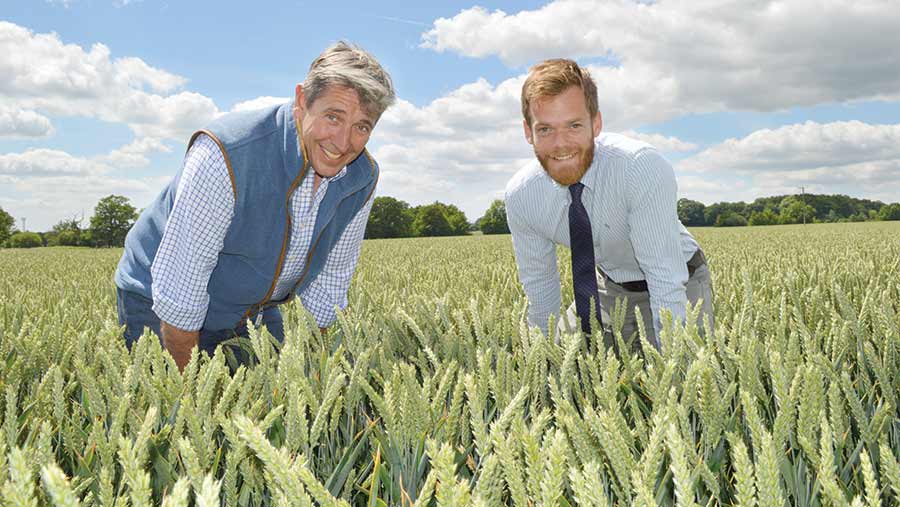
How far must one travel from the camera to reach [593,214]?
9.25ft

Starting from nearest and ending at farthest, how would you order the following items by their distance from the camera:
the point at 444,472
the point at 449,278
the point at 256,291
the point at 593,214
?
the point at 444,472 < the point at 256,291 < the point at 593,214 < the point at 449,278

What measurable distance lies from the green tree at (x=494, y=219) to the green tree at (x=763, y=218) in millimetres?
29971

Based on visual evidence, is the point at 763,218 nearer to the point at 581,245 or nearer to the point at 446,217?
the point at 446,217

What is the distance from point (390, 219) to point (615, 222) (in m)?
60.6

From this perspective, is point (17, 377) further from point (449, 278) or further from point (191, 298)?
point (449, 278)

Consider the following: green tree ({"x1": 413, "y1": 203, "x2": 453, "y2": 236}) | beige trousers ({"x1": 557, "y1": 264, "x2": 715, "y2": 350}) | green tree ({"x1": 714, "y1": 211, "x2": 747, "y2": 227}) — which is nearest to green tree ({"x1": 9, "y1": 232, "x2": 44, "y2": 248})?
green tree ({"x1": 413, "y1": 203, "x2": 453, "y2": 236})

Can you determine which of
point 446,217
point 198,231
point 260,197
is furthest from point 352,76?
point 446,217

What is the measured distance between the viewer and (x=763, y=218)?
243 ft

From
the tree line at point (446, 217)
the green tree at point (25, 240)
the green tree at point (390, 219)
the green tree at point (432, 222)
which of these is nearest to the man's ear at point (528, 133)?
the tree line at point (446, 217)

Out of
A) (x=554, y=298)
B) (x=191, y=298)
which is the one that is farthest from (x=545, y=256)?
(x=191, y=298)

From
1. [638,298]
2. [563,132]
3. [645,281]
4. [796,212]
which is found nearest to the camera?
[563,132]

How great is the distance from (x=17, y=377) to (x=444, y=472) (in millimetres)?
1508

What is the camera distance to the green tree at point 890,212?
76125mm

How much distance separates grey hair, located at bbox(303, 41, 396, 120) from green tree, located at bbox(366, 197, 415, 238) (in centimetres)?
5583
